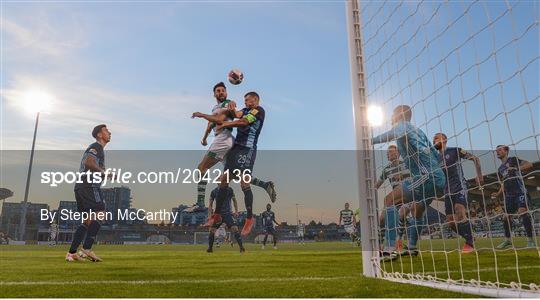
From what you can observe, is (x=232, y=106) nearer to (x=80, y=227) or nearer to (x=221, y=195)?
(x=221, y=195)

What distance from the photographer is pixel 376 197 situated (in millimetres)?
4414

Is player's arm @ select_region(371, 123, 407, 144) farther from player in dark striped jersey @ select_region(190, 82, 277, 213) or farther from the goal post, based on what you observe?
→ player in dark striped jersey @ select_region(190, 82, 277, 213)

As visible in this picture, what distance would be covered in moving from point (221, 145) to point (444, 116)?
715 centimetres

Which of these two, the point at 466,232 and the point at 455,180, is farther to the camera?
the point at 466,232

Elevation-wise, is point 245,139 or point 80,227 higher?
point 245,139

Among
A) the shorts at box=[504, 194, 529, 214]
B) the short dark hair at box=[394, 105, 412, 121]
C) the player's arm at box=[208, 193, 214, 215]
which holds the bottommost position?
the shorts at box=[504, 194, 529, 214]

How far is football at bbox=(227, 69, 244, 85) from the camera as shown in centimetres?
1076

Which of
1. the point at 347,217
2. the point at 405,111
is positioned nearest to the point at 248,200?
the point at 405,111

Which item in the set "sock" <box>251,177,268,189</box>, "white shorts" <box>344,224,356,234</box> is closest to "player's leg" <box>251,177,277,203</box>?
"sock" <box>251,177,268,189</box>

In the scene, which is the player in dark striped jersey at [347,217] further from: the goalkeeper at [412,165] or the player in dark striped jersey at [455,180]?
the goalkeeper at [412,165]

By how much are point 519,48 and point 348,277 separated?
8.11ft

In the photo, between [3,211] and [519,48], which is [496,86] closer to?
[519,48]

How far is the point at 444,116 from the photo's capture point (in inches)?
143

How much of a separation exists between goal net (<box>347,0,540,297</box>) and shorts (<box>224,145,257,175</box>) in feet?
16.1
